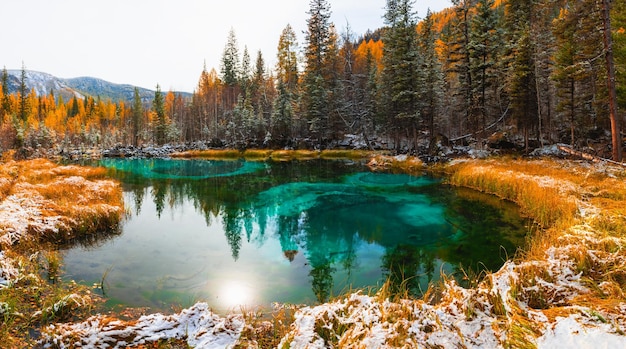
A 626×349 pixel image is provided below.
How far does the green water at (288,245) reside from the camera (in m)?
7.92

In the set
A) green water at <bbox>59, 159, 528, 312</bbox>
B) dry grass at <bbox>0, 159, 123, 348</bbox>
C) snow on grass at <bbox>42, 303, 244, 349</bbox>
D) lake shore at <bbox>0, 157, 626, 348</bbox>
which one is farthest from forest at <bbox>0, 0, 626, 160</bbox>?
dry grass at <bbox>0, 159, 123, 348</bbox>

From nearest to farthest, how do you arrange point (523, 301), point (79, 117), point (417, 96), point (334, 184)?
point (523, 301)
point (334, 184)
point (417, 96)
point (79, 117)

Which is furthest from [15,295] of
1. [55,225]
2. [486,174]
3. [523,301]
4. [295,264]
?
[486,174]

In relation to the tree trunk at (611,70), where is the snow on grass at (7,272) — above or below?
below

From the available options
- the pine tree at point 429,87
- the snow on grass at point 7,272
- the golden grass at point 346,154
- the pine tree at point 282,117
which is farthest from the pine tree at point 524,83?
the snow on grass at point 7,272

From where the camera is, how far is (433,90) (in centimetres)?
3688

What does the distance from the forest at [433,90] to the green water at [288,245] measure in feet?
29.4

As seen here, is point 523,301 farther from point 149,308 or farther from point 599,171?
point 599,171

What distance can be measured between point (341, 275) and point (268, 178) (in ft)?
65.5

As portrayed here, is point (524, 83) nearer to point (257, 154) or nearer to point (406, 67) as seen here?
point (406, 67)

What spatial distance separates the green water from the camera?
26.0 feet

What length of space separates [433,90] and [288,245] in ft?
105

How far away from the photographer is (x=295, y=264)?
31.9ft

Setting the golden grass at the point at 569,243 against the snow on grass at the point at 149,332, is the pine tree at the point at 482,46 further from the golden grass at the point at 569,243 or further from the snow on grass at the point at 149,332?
the snow on grass at the point at 149,332
